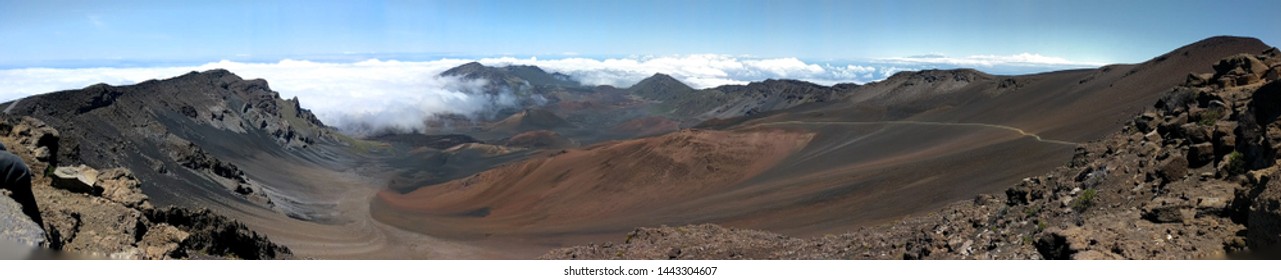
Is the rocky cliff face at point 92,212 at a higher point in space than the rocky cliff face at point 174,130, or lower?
higher

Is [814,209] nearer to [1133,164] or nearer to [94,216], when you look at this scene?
[1133,164]

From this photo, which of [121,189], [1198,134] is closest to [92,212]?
[121,189]

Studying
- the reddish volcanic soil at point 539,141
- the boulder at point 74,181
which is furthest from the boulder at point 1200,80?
the reddish volcanic soil at point 539,141

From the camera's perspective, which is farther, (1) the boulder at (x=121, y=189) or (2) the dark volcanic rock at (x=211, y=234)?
(2) the dark volcanic rock at (x=211, y=234)

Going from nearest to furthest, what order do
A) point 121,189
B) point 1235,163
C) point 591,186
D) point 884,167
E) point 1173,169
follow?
point 1235,163
point 1173,169
point 121,189
point 884,167
point 591,186

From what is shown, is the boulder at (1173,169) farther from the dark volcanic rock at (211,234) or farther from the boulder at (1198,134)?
the dark volcanic rock at (211,234)

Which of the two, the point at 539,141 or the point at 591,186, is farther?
the point at 539,141

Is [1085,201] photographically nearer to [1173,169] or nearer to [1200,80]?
[1173,169]

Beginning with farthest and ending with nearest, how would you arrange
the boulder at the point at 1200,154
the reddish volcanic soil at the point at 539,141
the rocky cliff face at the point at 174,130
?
the reddish volcanic soil at the point at 539,141 → the rocky cliff face at the point at 174,130 → the boulder at the point at 1200,154

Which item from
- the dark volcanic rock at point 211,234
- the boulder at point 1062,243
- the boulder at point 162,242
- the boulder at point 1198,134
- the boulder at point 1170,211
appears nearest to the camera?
the boulder at point 1062,243
